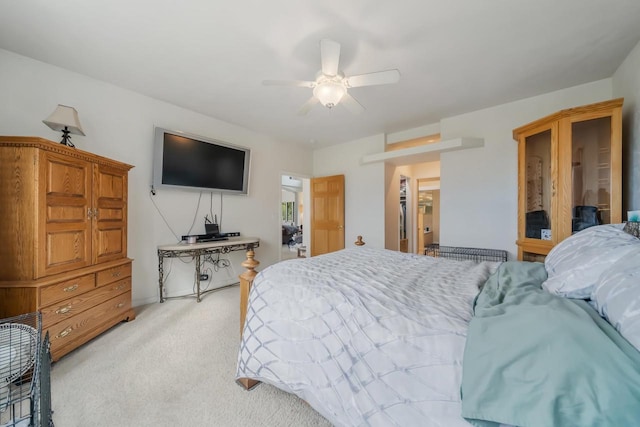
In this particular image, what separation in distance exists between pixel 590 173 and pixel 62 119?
486 cm

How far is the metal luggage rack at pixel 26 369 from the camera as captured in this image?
813mm

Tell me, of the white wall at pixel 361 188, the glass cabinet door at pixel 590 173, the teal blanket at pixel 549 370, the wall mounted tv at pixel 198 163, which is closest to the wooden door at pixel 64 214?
the wall mounted tv at pixel 198 163

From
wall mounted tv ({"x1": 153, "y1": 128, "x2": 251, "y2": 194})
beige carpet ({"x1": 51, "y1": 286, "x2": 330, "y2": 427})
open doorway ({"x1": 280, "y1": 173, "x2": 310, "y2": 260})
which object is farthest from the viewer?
open doorway ({"x1": 280, "y1": 173, "x2": 310, "y2": 260})

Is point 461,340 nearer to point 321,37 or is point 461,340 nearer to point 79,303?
point 321,37

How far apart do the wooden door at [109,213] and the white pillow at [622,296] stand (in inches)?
129

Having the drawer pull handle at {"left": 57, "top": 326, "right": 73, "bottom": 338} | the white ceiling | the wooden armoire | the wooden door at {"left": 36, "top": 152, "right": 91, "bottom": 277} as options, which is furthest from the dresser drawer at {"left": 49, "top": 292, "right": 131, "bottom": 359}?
the wooden armoire

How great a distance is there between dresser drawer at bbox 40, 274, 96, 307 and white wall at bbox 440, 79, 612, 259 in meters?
4.15

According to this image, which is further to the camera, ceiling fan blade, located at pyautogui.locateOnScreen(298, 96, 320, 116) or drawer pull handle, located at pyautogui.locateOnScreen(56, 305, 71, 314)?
ceiling fan blade, located at pyautogui.locateOnScreen(298, 96, 320, 116)

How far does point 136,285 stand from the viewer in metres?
2.91

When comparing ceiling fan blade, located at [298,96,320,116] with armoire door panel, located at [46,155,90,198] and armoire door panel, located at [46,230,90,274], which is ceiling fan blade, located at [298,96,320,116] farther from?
armoire door panel, located at [46,230,90,274]

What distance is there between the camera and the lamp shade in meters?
2.10

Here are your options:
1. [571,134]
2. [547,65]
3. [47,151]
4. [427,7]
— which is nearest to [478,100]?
[547,65]

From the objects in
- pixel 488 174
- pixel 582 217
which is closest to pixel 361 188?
pixel 488 174

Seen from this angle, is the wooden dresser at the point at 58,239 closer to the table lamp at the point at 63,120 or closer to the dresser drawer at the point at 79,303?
the dresser drawer at the point at 79,303
